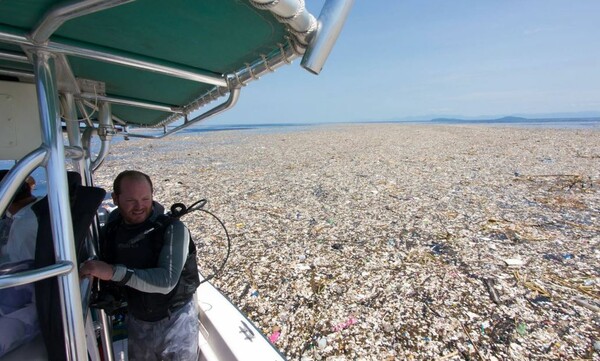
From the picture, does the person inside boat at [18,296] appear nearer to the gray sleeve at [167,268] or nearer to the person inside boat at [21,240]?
the person inside boat at [21,240]

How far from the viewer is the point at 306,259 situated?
4.90 m

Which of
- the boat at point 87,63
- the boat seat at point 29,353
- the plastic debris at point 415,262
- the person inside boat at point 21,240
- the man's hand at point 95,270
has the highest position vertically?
the boat at point 87,63

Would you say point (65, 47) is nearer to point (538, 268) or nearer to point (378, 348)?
point (378, 348)

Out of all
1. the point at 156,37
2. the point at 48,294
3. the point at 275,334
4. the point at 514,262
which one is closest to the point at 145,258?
the point at 48,294

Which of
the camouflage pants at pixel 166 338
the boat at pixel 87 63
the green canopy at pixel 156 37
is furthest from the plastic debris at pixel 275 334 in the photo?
the green canopy at pixel 156 37

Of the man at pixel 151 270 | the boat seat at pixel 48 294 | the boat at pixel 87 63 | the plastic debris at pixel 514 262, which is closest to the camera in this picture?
the boat at pixel 87 63

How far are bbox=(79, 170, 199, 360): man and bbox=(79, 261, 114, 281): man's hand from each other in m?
0.13

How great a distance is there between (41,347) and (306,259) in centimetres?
380

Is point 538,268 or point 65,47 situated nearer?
point 65,47

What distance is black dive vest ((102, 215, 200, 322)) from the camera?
6.61 ft

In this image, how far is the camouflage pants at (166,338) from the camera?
2.18 meters

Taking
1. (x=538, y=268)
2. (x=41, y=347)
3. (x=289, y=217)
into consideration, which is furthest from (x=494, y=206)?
(x=41, y=347)

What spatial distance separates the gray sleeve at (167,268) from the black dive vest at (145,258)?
0.07 metres

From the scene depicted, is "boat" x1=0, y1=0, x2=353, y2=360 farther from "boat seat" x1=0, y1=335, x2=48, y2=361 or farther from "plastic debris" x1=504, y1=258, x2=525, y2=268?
"plastic debris" x1=504, y1=258, x2=525, y2=268
